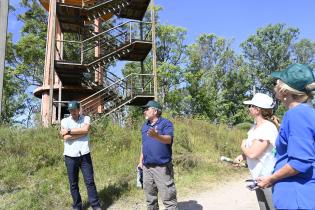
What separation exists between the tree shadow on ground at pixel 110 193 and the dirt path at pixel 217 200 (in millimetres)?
217

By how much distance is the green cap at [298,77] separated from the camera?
272cm

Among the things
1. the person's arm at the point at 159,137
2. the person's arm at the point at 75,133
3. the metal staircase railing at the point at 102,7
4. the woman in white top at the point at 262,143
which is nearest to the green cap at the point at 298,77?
the woman in white top at the point at 262,143

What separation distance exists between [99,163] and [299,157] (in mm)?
7538

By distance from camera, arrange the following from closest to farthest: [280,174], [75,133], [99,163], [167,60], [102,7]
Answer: [280,174]
[75,133]
[99,163]
[102,7]
[167,60]

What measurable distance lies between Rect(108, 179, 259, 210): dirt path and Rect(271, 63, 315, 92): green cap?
516 centimetres

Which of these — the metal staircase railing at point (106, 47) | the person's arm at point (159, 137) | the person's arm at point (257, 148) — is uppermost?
the metal staircase railing at point (106, 47)

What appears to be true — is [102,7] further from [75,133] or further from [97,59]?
[75,133]

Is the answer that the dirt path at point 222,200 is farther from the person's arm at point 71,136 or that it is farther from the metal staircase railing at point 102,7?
the metal staircase railing at point 102,7

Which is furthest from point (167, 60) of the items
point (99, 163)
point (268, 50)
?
point (99, 163)

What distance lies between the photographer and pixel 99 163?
31.5ft

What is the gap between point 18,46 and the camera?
30.4 metres

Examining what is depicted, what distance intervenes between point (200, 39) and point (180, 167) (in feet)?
111

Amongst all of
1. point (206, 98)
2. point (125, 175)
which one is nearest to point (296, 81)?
point (125, 175)

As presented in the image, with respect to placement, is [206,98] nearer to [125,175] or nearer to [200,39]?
[200,39]
